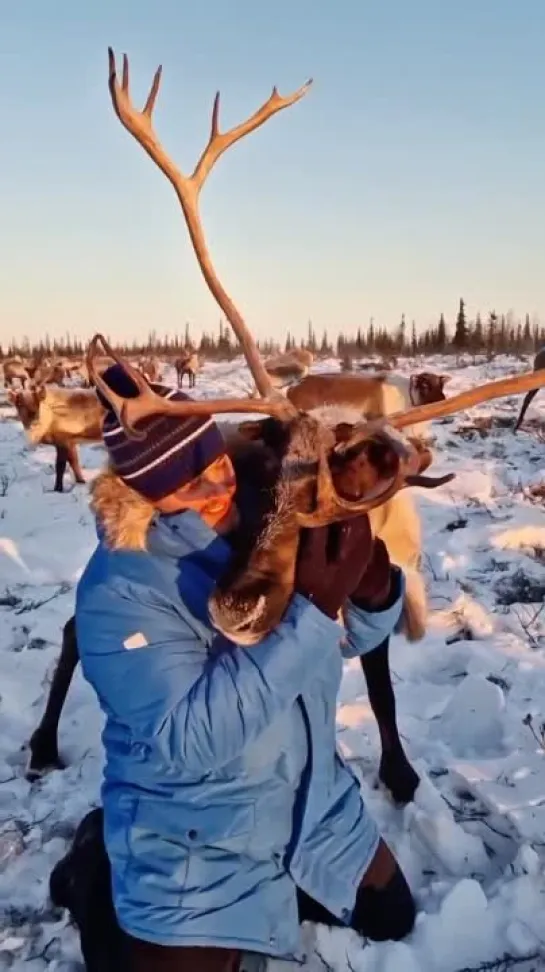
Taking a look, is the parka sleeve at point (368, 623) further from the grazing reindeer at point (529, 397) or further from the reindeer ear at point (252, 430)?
the grazing reindeer at point (529, 397)

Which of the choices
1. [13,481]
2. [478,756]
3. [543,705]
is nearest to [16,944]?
[478,756]

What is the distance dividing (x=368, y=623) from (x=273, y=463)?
0.58m

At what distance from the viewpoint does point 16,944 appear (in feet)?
7.80

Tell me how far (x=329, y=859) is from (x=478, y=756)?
38.8 inches

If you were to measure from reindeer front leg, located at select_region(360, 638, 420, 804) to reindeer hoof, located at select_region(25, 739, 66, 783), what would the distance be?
1.12 m

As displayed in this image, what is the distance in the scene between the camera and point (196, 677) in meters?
2.01

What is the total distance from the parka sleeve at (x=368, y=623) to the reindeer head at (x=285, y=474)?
1.55 ft

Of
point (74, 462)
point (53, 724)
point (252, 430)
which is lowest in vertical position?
point (74, 462)

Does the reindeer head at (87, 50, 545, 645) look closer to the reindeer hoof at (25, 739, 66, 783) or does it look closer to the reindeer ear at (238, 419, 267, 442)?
the reindeer ear at (238, 419, 267, 442)

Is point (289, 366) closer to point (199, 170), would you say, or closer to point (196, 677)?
point (199, 170)

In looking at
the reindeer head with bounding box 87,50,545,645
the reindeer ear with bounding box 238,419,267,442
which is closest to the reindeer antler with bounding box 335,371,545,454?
the reindeer head with bounding box 87,50,545,645

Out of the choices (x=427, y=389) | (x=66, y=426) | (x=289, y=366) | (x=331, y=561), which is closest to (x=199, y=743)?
(x=331, y=561)

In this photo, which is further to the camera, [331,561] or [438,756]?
[438,756]

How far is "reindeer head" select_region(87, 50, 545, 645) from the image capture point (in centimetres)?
190
